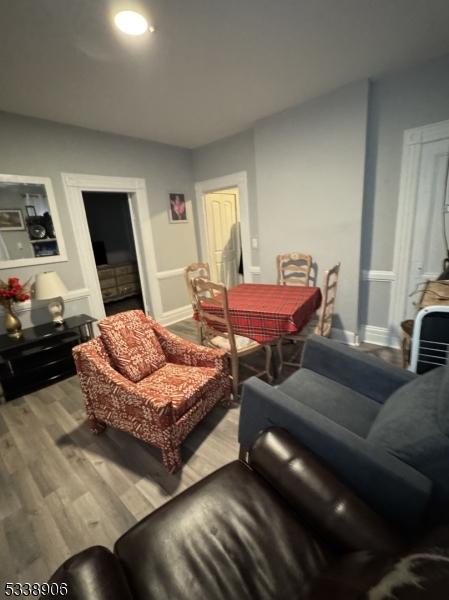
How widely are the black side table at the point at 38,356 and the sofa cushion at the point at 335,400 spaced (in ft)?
7.63

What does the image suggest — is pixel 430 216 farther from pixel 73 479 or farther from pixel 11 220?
pixel 11 220

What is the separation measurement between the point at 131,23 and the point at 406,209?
8.75ft

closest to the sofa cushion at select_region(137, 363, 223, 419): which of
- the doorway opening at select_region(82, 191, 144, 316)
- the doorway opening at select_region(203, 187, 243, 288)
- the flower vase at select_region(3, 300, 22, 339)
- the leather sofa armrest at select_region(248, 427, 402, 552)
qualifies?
the leather sofa armrest at select_region(248, 427, 402, 552)

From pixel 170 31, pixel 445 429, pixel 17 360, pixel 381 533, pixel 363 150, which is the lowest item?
pixel 17 360

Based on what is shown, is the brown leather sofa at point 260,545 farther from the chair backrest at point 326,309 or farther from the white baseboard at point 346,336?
the white baseboard at point 346,336

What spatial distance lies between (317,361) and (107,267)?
16.1 ft

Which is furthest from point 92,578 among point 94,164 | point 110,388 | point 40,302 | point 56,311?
point 94,164

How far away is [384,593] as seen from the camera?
0.43 meters

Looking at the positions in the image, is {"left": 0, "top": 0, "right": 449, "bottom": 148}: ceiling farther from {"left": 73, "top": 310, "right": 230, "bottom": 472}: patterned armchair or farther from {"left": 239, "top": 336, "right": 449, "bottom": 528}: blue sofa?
{"left": 239, "top": 336, "right": 449, "bottom": 528}: blue sofa

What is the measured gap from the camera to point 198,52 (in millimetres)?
1854

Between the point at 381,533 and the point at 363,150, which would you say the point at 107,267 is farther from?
the point at 381,533

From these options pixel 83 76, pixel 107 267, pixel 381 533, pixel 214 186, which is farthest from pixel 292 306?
pixel 107 267

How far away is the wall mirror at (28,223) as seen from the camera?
2.61m

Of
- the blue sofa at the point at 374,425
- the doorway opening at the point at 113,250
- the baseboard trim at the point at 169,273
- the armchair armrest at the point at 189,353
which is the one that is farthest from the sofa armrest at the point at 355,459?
the doorway opening at the point at 113,250
